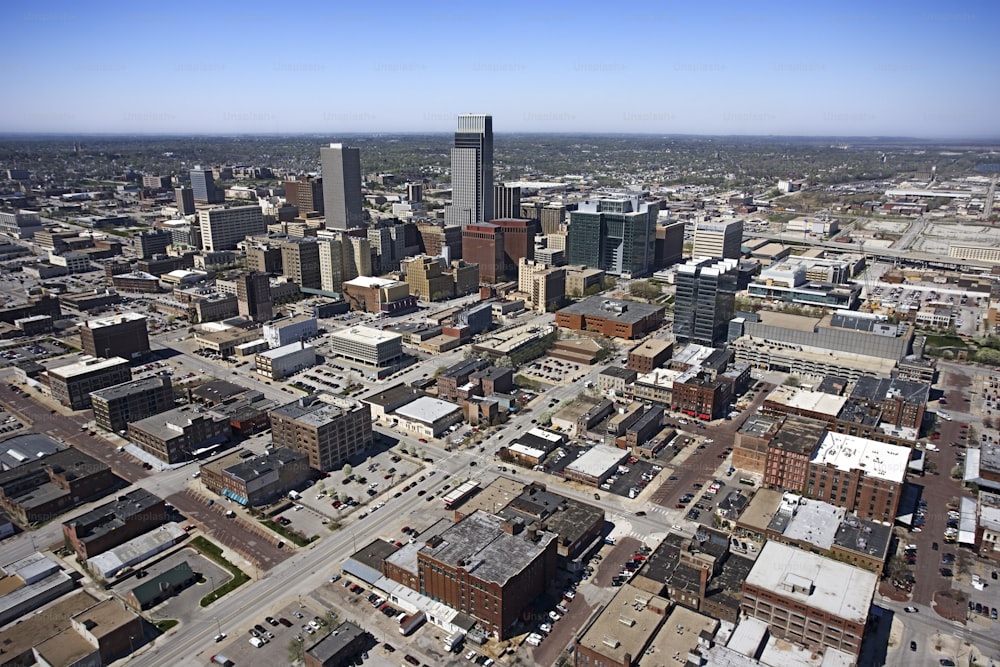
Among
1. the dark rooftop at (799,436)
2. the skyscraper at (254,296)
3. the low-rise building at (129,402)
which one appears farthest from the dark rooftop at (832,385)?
the skyscraper at (254,296)

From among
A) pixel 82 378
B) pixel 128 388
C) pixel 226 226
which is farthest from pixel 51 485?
pixel 226 226

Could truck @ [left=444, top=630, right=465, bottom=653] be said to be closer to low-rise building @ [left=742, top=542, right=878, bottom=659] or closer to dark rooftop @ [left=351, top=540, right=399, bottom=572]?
dark rooftop @ [left=351, top=540, right=399, bottom=572]

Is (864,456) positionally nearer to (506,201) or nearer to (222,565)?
(222,565)

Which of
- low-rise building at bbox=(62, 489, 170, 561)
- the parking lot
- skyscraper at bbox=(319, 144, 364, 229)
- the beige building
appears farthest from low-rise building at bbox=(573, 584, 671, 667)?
skyscraper at bbox=(319, 144, 364, 229)

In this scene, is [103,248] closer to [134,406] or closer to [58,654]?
[134,406]

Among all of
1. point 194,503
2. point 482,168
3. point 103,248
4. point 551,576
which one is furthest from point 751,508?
point 103,248

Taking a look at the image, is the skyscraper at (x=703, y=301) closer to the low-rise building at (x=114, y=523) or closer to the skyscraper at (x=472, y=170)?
the low-rise building at (x=114, y=523)

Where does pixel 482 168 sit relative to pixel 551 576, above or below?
above
